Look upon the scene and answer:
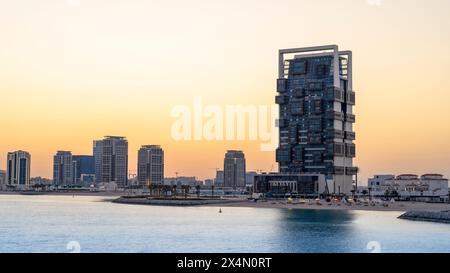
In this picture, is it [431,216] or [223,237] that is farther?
[431,216]

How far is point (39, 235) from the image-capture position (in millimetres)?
118250

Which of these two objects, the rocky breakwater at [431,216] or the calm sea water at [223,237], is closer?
the calm sea water at [223,237]

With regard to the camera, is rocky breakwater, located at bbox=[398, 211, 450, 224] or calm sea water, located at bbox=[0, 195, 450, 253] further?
rocky breakwater, located at bbox=[398, 211, 450, 224]

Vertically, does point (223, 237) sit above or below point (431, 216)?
below
